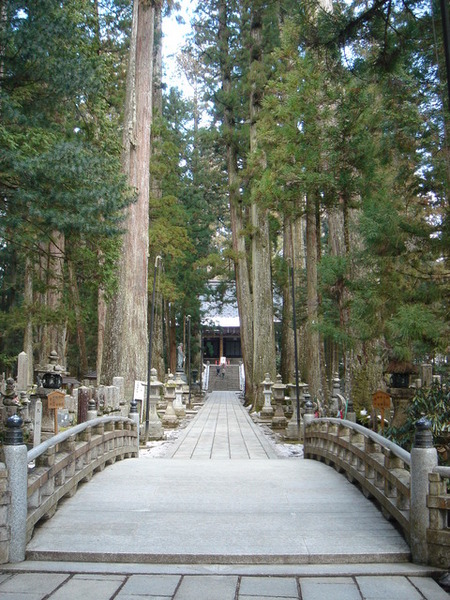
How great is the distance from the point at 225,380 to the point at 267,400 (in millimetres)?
22874

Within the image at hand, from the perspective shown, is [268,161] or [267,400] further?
[267,400]

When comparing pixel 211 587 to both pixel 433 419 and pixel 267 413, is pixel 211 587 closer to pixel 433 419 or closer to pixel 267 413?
pixel 433 419

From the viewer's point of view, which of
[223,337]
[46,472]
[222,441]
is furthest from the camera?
[223,337]

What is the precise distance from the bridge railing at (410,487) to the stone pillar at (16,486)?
2.72 m

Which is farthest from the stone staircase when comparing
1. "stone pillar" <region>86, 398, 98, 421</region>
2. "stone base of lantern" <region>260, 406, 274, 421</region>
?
"stone pillar" <region>86, 398, 98, 421</region>

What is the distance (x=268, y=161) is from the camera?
14.9 m

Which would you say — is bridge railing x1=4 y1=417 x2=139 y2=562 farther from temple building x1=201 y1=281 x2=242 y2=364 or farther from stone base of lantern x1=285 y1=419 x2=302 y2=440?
temple building x1=201 y1=281 x2=242 y2=364

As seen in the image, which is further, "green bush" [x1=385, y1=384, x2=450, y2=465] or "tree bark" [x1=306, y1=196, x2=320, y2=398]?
"tree bark" [x1=306, y1=196, x2=320, y2=398]

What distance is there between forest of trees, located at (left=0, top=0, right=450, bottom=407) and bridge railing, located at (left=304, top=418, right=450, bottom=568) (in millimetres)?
1880

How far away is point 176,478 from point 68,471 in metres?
1.63

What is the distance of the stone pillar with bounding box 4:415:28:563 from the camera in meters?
4.00

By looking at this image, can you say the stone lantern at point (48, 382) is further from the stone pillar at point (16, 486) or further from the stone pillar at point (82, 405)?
the stone pillar at point (16, 486)

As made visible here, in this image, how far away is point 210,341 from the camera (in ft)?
160

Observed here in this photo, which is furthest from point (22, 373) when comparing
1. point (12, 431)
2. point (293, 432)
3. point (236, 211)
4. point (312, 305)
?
point (12, 431)
